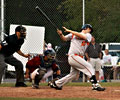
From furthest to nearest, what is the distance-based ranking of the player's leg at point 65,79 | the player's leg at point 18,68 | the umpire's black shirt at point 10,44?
1. the player's leg at point 18,68
2. the umpire's black shirt at point 10,44
3. the player's leg at point 65,79

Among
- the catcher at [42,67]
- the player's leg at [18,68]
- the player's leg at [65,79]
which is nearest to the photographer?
the player's leg at [65,79]

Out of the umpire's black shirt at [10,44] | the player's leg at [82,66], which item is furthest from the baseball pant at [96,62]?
the player's leg at [82,66]

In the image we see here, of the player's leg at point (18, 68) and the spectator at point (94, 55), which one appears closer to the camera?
the player's leg at point (18, 68)

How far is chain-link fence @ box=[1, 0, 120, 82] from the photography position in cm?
1819

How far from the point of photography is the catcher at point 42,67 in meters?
13.6

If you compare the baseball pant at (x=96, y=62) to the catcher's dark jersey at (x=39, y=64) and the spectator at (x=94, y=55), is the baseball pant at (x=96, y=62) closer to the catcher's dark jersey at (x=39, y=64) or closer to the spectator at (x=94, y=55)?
the spectator at (x=94, y=55)

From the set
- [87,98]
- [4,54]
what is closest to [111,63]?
[4,54]

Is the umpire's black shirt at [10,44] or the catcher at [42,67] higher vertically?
the umpire's black shirt at [10,44]

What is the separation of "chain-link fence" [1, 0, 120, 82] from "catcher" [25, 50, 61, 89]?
13.8ft

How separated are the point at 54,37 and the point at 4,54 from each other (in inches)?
190

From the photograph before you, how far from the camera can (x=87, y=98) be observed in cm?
1080

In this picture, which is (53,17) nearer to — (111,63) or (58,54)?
(58,54)

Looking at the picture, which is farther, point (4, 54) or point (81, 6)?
point (81, 6)

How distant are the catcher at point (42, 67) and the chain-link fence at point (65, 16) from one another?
4212 mm
